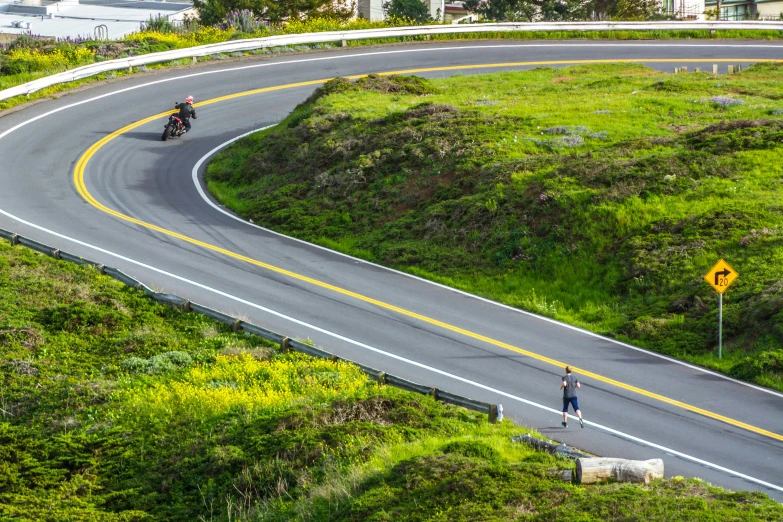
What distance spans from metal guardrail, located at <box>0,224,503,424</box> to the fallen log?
11.7ft

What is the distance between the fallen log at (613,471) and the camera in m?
13.9

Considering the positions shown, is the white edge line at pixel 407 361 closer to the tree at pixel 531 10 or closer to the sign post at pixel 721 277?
the sign post at pixel 721 277

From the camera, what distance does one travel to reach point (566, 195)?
28859mm

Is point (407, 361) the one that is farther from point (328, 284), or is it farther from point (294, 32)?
point (294, 32)

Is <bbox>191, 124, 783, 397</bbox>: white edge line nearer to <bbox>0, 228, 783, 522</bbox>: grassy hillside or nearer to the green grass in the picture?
<bbox>0, 228, 783, 522</bbox>: grassy hillside

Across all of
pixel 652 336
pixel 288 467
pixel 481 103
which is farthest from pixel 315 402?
pixel 481 103

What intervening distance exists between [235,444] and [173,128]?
1036 inches

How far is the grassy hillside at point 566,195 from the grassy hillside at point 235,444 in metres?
8.13

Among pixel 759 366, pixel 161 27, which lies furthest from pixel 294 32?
pixel 759 366

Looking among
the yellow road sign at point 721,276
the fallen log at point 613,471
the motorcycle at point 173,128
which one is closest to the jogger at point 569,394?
the fallen log at point 613,471

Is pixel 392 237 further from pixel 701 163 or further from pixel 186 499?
pixel 186 499

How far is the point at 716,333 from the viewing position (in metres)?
23.2

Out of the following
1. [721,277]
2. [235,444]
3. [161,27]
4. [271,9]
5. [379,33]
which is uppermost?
[271,9]

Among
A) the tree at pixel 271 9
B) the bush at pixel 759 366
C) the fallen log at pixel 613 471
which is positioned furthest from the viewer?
the tree at pixel 271 9
